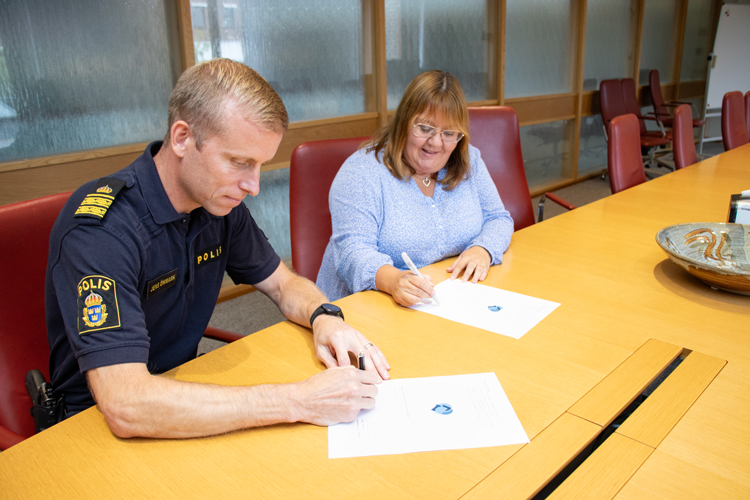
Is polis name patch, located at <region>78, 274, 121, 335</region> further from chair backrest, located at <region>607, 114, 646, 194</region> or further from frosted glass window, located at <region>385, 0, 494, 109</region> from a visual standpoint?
frosted glass window, located at <region>385, 0, 494, 109</region>

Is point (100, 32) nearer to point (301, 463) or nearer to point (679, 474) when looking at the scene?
point (301, 463)

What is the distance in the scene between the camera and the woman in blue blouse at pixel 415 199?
1.67 meters

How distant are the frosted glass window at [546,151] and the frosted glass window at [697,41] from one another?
3132 mm

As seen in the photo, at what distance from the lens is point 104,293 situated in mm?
902

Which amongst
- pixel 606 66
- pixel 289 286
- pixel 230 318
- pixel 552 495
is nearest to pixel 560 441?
pixel 552 495

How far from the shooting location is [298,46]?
3.27 metres

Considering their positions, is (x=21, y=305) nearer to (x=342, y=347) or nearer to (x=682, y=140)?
(x=342, y=347)

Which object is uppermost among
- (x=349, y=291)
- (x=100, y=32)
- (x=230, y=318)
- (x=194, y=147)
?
(x=100, y=32)

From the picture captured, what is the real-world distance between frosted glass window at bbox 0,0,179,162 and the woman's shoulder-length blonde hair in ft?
5.00

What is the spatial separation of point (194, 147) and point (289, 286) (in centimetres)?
50

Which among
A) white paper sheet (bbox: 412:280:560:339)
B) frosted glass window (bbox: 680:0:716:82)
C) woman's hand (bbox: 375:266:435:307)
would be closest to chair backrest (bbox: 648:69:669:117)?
frosted glass window (bbox: 680:0:716:82)

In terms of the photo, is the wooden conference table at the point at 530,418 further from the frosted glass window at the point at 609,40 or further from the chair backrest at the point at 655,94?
the chair backrest at the point at 655,94

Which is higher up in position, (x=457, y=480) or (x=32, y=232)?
(x=32, y=232)

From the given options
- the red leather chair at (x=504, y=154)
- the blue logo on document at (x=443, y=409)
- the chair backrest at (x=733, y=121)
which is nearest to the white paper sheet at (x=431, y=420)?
the blue logo on document at (x=443, y=409)
